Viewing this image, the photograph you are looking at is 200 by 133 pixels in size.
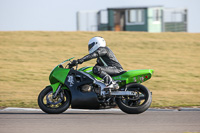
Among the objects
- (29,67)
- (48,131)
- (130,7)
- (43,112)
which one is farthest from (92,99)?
(130,7)

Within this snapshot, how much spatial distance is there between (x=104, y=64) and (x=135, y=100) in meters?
1.09

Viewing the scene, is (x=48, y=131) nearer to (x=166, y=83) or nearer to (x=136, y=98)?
(x=136, y=98)

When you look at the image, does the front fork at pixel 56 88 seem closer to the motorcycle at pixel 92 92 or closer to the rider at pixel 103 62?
the motorcycle at pixel 92 92

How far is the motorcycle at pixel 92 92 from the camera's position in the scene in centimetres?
864


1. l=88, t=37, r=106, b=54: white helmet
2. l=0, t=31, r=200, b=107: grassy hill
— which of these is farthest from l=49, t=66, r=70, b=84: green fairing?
l=0, t=31, r=200, b=107: grassy hill

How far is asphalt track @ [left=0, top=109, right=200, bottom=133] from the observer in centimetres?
694

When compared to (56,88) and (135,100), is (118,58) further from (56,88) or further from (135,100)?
(56,88)

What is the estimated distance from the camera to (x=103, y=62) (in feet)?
29.8

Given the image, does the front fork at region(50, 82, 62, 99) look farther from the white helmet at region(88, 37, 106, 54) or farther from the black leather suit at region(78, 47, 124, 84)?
the white helmet at region(88, 37, 106, 54)

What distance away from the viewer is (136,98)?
861 cm

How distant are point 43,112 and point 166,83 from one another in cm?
679

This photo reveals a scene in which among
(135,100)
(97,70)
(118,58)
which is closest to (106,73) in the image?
(97,70)

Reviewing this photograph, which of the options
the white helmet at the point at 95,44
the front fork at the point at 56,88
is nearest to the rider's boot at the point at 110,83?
the white helmet at the point at 95,44

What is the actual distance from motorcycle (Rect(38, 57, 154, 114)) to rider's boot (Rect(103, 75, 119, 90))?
0.24 feet
